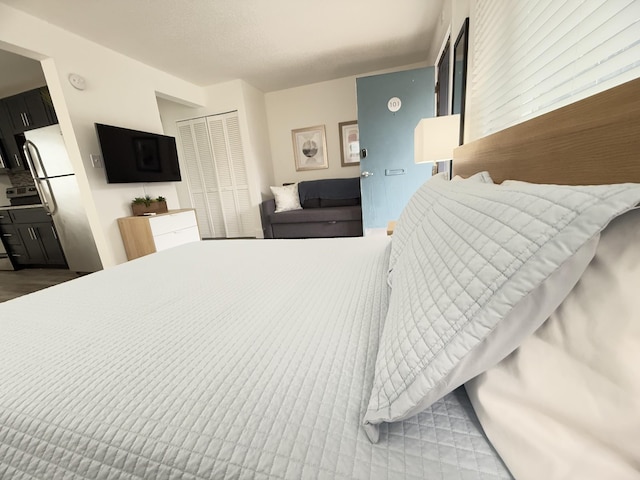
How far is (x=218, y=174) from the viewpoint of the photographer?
4387 mm

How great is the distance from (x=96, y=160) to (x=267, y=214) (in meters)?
2.05

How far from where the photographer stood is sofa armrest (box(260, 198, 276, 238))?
4039 millimetres

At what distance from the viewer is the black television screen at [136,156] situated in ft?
8.73

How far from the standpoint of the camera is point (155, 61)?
314cm

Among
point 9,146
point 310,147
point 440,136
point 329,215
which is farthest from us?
point 310,147

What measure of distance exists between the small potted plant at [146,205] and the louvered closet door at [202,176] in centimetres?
137

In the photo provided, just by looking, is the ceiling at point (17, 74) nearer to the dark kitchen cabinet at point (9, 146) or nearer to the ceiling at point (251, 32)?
the dark kitchen cabinet at point (9, 146)

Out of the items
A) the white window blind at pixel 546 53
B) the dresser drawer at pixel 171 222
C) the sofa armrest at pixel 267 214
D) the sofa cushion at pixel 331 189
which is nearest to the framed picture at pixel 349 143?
the sofa cushion at pixel 331 189

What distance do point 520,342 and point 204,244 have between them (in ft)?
5.90

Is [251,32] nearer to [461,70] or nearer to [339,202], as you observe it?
[461,70]

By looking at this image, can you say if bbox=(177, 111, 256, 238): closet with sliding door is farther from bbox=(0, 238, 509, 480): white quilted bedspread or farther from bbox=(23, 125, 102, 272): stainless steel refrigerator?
bbox=(0, 238, 509, 480): white quilted bedspread

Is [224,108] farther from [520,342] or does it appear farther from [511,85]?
[520,342]

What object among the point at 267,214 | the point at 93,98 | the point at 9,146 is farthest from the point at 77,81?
the point at 267,214

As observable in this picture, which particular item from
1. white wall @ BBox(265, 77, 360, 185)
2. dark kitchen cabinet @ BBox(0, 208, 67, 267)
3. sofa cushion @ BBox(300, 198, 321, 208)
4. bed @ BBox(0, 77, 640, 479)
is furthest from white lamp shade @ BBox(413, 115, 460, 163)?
dark kitchen cabinet @ BBox(0, 208, 67, 267)
